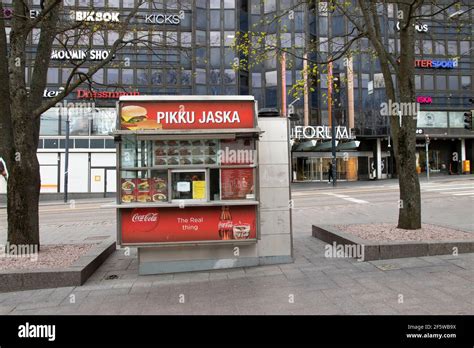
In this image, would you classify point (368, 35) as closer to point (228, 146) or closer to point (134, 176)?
point (228, 146)

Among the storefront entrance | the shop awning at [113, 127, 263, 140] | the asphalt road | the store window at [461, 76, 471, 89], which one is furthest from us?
the store window at [461, 76, 471, 89]

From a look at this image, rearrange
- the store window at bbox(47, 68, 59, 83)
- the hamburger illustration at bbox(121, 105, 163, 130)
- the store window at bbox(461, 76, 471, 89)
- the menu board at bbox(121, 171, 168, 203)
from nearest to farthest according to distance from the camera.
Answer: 1. the hamburger illustration at bbox(121, 105, 163, 130)
2. the menu board at bbox(121, 171, 168, 203)
3. the store window at bbox(47, 68, 59, 83)
4. the store window at bbox(461, 76, 471, 89)

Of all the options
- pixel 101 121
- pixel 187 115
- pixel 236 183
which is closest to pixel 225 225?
pixel 236 183

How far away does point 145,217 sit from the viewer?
22.1ft

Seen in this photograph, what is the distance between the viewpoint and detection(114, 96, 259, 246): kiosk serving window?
670cm

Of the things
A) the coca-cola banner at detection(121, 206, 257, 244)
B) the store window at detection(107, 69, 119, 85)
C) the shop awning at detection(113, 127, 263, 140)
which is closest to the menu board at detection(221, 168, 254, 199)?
the coca-cola banner at detection(121, 206, 257, 244)

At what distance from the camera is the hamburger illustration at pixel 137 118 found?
263 inches

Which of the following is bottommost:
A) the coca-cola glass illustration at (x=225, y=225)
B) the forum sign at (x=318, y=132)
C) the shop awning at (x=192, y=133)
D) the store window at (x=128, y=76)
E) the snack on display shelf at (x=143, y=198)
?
the coca-cola glass illustration at (x=225, y=225)

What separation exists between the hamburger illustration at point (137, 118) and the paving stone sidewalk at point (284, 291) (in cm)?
256

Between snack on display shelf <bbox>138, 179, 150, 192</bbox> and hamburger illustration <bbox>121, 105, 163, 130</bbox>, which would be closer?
hamburger illustration <bbox>121, 105, 163, 130</bbox>

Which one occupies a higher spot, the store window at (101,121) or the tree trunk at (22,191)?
the store window at (101,121)

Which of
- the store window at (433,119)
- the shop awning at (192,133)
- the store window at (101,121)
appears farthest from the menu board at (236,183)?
the store window at (433,119)

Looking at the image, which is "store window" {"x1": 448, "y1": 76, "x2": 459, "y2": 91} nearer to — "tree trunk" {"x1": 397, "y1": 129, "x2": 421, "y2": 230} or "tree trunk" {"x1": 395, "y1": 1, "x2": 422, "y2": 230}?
"tree trunk" {"x1": 395, "y1": 1, "x2": 422, "y2": 230}

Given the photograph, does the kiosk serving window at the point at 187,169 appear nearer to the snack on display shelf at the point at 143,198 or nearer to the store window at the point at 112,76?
the snack on display shelf at the point at 143,198
